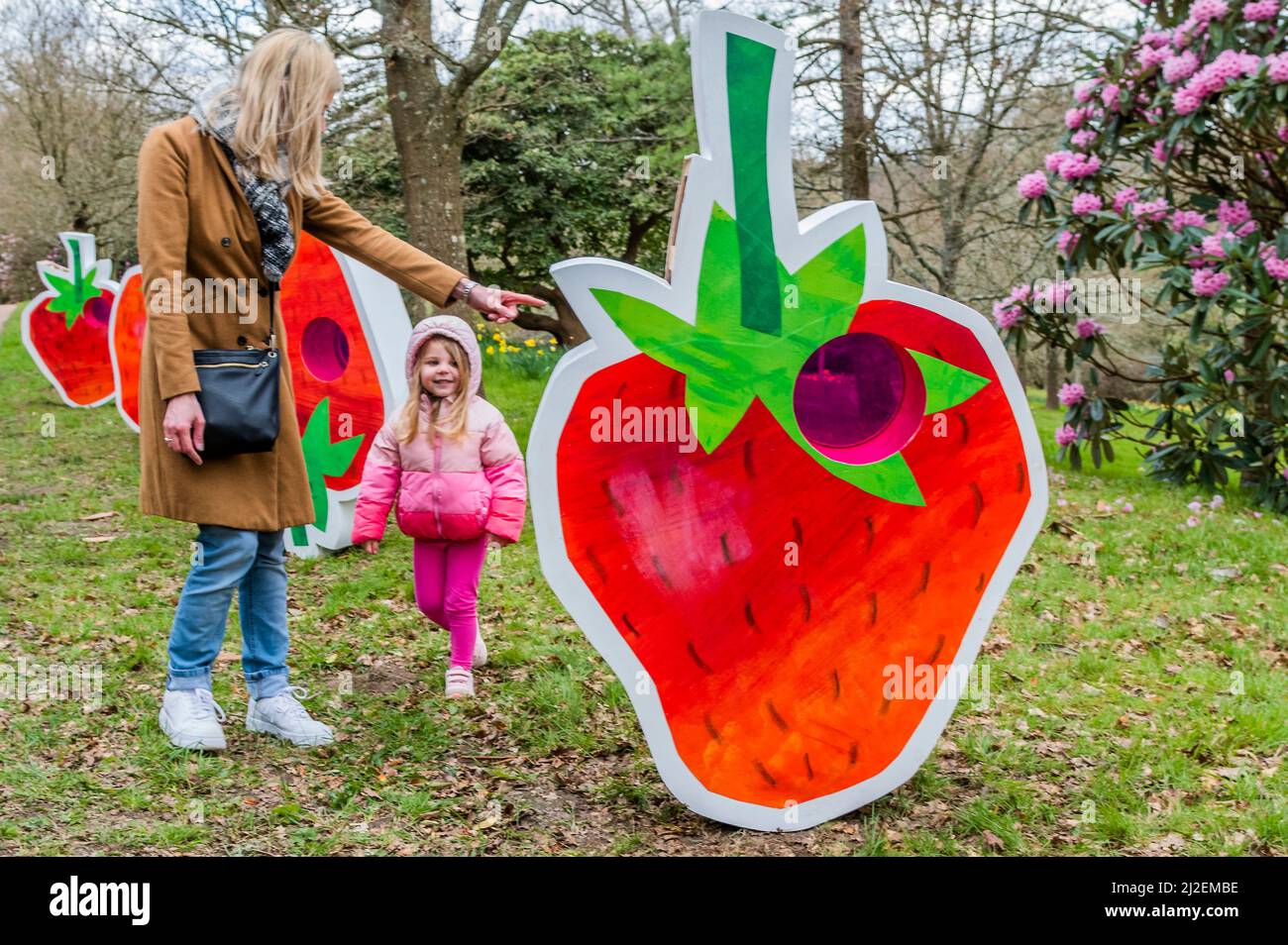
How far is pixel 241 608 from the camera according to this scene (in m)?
3.37

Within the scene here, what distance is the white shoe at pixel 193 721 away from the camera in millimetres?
3240

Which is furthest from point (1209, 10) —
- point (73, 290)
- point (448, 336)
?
point (73, 290)

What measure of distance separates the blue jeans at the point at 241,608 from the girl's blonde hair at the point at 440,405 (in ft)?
2.05

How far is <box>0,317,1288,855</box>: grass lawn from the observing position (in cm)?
295

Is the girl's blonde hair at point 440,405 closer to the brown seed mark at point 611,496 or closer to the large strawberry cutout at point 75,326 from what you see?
the brown seed mark at point 611,496

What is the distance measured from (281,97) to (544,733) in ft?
6.67

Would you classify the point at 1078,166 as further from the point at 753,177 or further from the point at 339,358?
the point at 753,177

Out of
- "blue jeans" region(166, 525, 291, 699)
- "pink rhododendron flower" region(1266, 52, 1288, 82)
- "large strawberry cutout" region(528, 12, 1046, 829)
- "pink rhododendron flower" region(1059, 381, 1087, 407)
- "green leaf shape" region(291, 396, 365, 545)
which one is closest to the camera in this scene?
"large strawberry cutout" region(528, 12, 1046, 829)

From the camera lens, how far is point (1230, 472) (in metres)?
8.57

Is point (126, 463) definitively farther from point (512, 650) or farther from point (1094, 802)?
point (1094, 802)

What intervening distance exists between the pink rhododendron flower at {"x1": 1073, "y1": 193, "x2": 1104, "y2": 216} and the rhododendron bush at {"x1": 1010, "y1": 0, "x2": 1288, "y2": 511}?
0.05ft

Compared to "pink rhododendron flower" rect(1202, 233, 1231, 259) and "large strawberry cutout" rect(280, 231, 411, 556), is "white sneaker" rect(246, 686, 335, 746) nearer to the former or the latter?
"large strawberry cutout" rect(280, 231, 411, 556)

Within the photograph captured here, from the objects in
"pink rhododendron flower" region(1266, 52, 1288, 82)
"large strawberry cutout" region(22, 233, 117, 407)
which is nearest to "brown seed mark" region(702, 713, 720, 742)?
"pink rhododendron flower" region(1266, 52, 1288, 82)

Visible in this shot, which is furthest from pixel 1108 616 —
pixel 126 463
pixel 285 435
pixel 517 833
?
pixel 126 463
